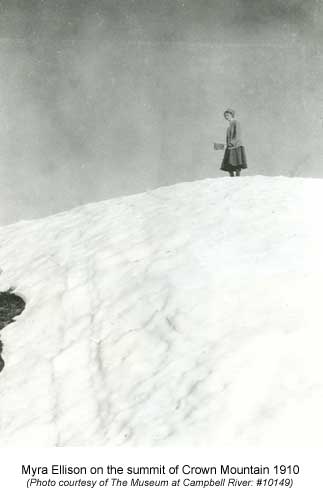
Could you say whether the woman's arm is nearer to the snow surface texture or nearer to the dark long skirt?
the dark long skirt

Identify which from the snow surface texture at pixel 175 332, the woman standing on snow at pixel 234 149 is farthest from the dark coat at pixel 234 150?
the snow surface texture at pixel 175 332

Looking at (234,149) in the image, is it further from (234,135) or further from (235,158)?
(234,135)

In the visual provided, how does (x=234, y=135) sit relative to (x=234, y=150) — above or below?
above

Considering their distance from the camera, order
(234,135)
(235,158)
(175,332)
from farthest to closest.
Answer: (235,158)
(234,135)
(175,332)

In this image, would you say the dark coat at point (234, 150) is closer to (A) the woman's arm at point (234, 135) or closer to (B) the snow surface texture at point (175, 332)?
(A) the woman's arm at point (234, 135)

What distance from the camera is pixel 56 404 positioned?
20.0 ft

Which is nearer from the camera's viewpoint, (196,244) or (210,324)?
(210,324)

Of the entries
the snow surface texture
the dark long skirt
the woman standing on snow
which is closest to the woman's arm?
the woman standing on snow

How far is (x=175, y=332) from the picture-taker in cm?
646

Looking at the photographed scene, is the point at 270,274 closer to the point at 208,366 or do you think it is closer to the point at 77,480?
the point at 208,366

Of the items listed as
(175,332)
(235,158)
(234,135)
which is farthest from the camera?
(235,158)

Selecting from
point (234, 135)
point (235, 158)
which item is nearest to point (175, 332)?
point (235, 158)

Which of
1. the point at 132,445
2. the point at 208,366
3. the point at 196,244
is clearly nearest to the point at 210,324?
the point at 208,366

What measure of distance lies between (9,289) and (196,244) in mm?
2913
